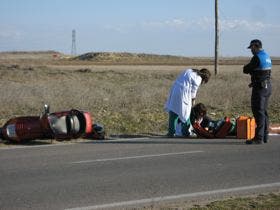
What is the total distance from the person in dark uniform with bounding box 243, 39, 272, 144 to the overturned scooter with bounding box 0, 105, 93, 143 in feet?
10.6

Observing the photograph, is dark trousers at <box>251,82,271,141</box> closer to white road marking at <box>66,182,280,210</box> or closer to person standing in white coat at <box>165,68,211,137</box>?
person standing in white coat at <box>165,68,211,137</box>

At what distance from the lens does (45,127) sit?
11.6 meters

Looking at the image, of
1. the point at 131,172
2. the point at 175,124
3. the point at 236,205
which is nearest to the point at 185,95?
the point at 175,124

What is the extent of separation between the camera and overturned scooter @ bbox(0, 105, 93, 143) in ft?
37.9

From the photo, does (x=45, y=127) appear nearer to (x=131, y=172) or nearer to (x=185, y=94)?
(x=185, y=94)

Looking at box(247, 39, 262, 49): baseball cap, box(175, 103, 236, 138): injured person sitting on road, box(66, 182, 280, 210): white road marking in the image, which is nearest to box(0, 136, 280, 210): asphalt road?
box(66, 182, 280, 210): white road marking

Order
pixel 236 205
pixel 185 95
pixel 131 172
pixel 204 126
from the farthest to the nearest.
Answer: pixel 204 126 → pixel 185 95 → pixel 131 172 → pixel 236 205

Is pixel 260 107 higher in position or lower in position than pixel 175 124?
higher

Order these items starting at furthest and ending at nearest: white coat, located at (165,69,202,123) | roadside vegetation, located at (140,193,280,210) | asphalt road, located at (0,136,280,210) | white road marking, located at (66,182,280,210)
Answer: white coat, located at (165,69,202,123) < asphalt road, located at (0,136,280,210) < white road marking, located at (66,182,280,210) < roadside vegetation, located at (140,193,280,210)

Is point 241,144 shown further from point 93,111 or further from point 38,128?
point 93,111

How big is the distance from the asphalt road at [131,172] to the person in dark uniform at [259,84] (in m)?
0.32

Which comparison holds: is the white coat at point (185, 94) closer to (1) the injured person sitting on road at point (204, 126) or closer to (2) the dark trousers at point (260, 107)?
(1) the injured person sitting on road at point (204, 126)

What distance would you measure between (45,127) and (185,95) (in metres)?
2.87

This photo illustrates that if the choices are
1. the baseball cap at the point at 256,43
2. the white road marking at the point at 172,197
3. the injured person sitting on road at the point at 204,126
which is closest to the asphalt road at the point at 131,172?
the white road marking at the point at 172,197
